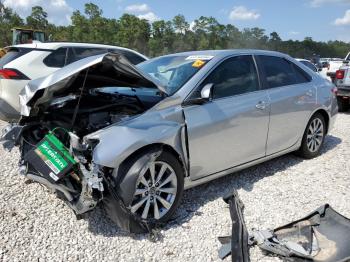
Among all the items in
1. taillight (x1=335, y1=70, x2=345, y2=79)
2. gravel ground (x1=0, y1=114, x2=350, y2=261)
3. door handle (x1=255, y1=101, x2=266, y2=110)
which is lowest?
gravel ground (x1=0, y1=114, x2=350, y2=261)

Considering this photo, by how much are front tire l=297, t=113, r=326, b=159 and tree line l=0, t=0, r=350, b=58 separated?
3948 centimetres

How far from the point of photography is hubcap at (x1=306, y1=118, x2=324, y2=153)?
5.43m

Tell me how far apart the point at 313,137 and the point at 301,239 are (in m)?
2.67

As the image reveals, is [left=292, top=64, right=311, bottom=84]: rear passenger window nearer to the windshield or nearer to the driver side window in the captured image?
the driver side window

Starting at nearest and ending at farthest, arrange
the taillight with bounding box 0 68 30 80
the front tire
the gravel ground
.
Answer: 1. the gravel ground
2. the front tire
3. the taillight with bounding box 0 68 30 80

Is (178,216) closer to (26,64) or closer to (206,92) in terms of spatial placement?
(206,92)

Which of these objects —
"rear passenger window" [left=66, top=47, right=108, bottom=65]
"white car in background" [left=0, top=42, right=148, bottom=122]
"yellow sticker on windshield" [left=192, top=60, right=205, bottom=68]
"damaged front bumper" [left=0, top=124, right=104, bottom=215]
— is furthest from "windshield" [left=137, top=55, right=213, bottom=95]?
"rear passenger window" [left=66, top=47, right=108, bottom=65]

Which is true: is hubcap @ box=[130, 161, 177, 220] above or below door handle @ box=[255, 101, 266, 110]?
below

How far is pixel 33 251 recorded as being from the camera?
3105 millimetres

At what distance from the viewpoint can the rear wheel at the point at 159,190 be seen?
3.33 m

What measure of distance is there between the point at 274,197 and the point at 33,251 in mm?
2591

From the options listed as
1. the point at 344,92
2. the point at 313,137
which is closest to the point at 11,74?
the point at 313,137

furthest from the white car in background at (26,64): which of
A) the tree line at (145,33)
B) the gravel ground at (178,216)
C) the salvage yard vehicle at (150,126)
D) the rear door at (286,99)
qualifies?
the tree line at (145,33)

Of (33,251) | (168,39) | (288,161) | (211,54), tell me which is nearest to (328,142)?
(288,161)
